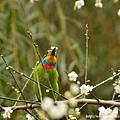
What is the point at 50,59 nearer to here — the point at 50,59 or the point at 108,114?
the point at 50,59

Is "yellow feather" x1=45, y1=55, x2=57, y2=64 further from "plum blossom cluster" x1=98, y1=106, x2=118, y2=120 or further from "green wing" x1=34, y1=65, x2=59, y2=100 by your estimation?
"plum blossom cluster" x1=98, y1=106, x2=118, y2=120

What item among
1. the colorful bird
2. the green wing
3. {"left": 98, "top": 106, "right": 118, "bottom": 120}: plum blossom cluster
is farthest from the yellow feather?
{"left": 98, "top": 106, "right": 118, "bottom": 120}: plum blossom cluster

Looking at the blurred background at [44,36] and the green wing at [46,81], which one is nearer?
the green wing at [46,81]

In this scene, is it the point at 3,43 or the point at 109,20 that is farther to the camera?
the point at 109,20

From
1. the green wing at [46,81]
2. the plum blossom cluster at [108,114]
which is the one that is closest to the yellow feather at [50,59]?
the green wing at [46,81]

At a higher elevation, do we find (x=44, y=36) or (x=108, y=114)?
(x=44, y=36)

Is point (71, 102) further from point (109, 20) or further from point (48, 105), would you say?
point (109, 20)

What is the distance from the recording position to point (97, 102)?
5.43 feet

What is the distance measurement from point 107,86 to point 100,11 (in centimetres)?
67

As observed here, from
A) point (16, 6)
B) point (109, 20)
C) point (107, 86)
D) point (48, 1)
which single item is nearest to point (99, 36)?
point (109, 20)

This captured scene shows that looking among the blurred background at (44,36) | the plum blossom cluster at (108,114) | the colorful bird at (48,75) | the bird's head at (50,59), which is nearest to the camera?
the plum blossom cluster at (108,114)

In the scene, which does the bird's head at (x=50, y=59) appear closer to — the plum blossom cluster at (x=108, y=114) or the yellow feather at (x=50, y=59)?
the yellow feather at (x=50, y=59)

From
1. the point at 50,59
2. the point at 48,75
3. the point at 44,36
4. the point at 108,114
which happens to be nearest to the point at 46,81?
the point at 48,75

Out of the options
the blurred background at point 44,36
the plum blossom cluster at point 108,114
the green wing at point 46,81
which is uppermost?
the blurred background at point 44,36
